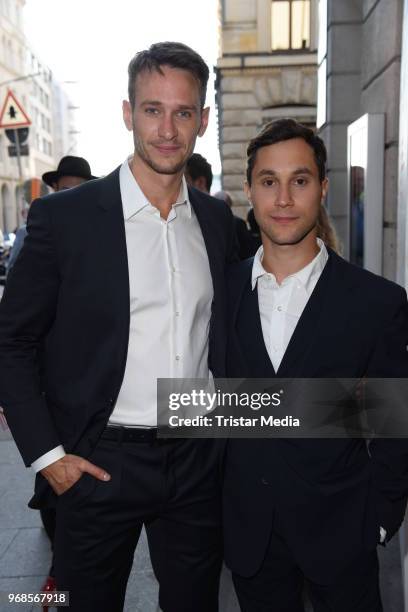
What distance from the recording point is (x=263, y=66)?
15867 mm

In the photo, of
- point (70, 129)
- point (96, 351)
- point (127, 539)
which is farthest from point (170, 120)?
point (70, 129)

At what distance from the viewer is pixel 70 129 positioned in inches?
3669

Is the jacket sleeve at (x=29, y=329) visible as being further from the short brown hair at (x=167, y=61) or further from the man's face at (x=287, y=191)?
the man's face at (x=287, y=191)

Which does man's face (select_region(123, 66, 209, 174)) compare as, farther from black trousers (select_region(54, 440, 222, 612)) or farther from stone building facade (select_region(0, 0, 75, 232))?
stone building facade (select_region(0, 0, 75, 232))

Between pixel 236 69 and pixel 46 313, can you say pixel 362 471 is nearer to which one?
pixel 46 313

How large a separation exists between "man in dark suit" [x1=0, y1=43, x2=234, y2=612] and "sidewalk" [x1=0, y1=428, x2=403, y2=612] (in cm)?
85

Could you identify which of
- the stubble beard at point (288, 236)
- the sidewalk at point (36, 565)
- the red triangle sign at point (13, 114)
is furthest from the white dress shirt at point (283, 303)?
the red triangle sign at point (13, 114)

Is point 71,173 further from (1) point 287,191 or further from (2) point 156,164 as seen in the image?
(1) point 287,191

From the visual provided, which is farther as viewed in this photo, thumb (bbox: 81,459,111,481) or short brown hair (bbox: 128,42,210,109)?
short brown hair (bbox: 128,42,210,109)

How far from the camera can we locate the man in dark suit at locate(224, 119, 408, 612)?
196 cm

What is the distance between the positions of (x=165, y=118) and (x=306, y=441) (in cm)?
133

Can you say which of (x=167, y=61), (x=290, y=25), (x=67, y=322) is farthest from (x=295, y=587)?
(x=290, y=25)

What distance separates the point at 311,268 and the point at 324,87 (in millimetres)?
5050

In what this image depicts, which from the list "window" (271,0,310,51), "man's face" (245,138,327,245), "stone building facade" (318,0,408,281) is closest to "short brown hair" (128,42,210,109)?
"man's face" (245,138,327,245)
